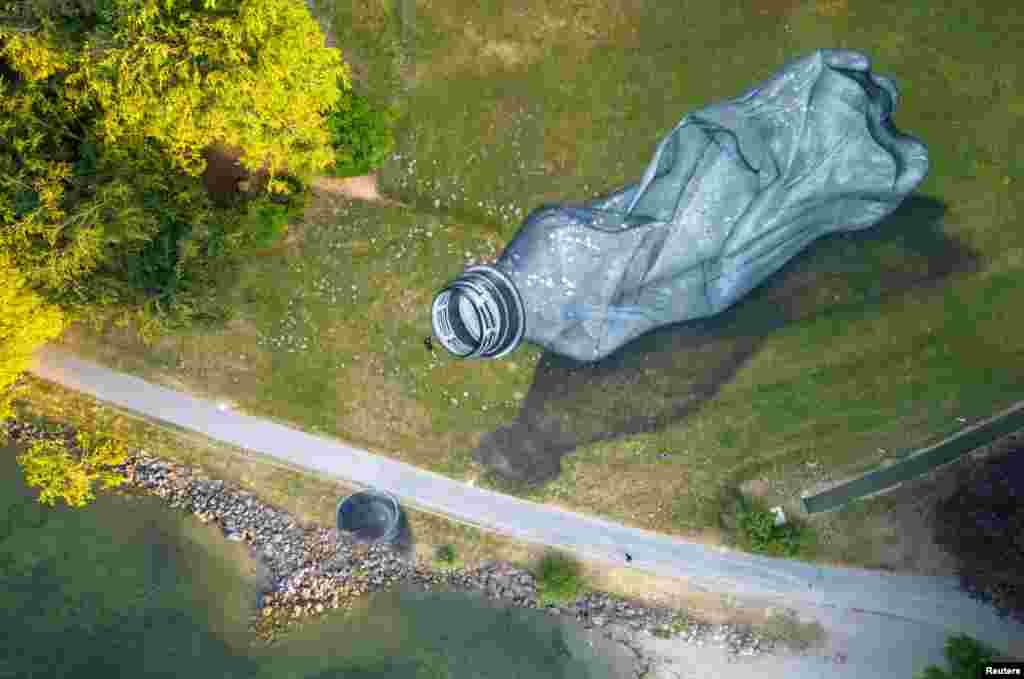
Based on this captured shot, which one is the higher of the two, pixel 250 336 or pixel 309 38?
pixel 309 38

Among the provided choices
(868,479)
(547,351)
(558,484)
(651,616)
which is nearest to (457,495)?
(558,484)

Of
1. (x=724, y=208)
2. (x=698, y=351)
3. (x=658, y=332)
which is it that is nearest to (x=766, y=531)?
(x=698, y=351)

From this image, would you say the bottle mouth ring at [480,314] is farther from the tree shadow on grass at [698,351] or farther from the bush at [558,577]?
the bush at [558,577]

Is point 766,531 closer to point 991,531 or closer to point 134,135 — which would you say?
point 991,531

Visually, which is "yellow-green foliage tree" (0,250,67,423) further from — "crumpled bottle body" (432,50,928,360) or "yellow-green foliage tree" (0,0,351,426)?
"crumpled bottle body" (432,50,928,360)

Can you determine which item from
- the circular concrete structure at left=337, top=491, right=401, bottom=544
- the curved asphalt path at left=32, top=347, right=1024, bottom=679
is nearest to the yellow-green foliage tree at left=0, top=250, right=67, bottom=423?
the curved asphalt path at left=32, top=347, right=1024, bottom=679

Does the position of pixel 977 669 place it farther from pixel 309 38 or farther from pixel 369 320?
pixel 309 38
